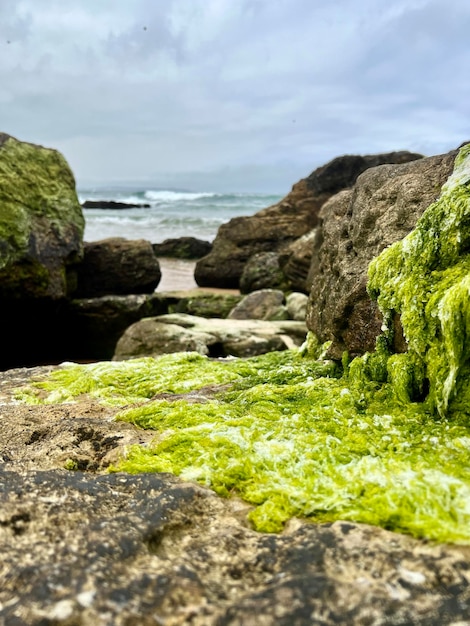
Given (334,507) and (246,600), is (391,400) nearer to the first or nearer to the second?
(334,507)

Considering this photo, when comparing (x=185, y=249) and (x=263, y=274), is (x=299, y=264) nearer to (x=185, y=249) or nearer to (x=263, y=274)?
(x=263, y=274)

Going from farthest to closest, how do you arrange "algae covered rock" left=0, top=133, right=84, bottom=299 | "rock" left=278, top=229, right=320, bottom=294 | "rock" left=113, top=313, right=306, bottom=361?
"rock" left=278, top=229, right=320, bottom=294, "algae covered rock" left=0, top=133, right=84, bottom=299, "rock" left=113, top=313, right=306, bottom=361

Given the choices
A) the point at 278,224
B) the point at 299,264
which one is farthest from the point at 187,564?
the point at 278,224

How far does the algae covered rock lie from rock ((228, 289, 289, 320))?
403cm

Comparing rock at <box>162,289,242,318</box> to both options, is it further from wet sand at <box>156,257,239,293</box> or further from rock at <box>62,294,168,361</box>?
wet sand at <box>156,257,239,293</box>

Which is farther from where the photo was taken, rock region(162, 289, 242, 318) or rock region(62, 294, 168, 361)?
rock region(162, 289, 242, 318)

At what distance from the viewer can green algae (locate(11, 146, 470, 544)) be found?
2242mm

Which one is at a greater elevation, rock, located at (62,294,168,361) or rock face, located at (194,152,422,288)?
rock face, located at (194,152,422,288)

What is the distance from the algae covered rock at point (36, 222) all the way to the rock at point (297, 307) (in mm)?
5095

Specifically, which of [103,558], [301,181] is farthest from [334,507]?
[301,181]

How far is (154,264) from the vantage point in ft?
44.1

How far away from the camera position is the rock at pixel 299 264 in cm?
1454

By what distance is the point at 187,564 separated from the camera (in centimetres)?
183

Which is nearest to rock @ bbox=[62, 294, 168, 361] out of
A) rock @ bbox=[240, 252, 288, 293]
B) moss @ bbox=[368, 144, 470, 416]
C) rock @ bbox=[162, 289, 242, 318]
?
rock @ bbox=[162, 289, 242, 318]
